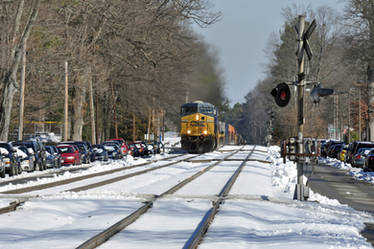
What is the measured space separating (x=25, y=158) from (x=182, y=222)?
848 inches

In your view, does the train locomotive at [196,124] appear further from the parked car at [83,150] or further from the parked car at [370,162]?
the parked car at [370,162]

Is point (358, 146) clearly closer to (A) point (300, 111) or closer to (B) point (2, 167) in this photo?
(B) point (2, 167)

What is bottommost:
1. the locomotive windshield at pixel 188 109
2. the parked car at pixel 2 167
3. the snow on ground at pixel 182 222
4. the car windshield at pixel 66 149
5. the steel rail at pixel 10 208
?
the snow on ground at pixel 182 222

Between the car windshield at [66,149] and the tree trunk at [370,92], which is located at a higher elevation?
the tree trunk at [370,92]

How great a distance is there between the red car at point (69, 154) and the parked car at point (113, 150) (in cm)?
711

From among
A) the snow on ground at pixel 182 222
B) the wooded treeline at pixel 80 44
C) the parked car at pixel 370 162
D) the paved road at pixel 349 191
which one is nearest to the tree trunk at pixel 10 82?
the wooded treeline at pixel 80 44

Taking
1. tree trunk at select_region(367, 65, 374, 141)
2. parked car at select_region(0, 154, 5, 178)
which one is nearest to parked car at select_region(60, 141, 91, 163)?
parked car at select_region(0, 154, 5, 178)

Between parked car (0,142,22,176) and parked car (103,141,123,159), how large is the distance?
18.6 m

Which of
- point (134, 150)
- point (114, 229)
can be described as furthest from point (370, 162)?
point (134, 150)

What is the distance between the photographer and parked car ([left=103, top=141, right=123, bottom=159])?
49.7m

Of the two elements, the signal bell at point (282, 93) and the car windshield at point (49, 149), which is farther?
the car windshield at point (49, 149)

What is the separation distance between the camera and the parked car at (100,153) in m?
47.9

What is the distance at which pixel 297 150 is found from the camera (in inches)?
721

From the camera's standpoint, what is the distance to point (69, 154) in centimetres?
4141
